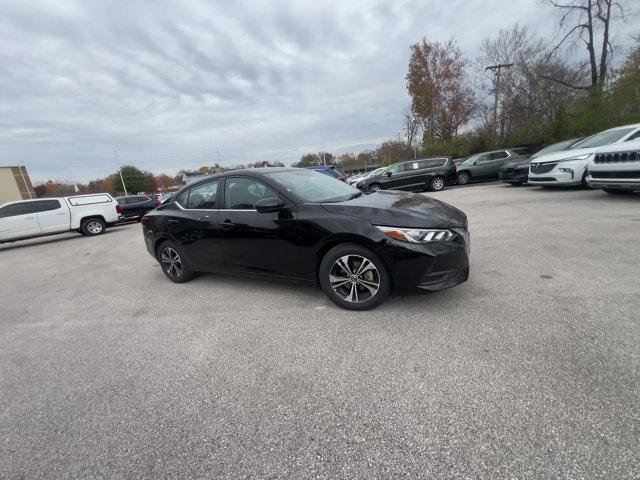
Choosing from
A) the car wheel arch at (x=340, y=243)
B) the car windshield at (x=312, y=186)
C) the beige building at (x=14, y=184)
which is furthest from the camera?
the beige building at (x=14, y=184)

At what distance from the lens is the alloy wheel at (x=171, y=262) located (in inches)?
179

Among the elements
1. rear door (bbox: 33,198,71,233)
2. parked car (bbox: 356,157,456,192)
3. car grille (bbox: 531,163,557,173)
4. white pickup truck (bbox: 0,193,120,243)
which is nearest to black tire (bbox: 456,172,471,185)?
parked car (bbox: 356,157,456,192)

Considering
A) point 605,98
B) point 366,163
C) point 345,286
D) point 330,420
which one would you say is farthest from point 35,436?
point 366,163

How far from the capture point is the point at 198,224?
13.1ft

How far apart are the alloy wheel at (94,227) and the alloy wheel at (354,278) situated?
13145mm

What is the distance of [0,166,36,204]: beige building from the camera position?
4400 cm

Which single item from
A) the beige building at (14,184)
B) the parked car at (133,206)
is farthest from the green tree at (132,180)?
the parked car at (133,206)

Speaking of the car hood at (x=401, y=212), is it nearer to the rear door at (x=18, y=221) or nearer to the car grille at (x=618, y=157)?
the car grille at (x=618, y=157)

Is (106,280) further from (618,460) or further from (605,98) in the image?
(605,98)

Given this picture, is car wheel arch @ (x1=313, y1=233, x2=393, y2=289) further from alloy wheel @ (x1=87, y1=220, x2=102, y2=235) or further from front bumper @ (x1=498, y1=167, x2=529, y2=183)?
alloy wheel @ (x1=87, y1=220, x2=102, y2=235)

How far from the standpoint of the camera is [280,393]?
209cm

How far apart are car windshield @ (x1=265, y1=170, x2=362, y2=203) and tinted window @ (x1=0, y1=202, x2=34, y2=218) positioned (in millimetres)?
12484

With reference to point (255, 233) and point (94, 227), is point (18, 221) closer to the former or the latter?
point (94, 227)

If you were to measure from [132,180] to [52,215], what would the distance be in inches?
2658
